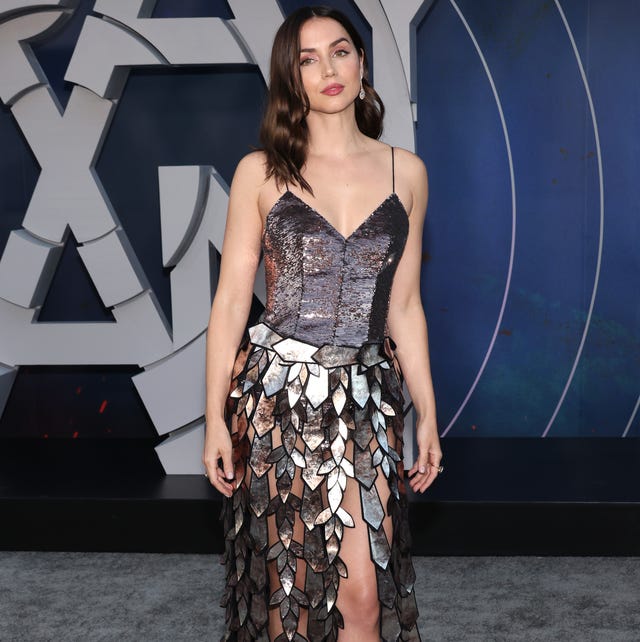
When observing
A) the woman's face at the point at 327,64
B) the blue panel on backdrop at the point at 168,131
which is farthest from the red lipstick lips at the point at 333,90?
the blue panel on backdrop at the point at 168,131

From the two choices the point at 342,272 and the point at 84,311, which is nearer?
the point at 342,272

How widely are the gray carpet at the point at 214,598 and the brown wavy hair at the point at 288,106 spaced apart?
147 centimetres

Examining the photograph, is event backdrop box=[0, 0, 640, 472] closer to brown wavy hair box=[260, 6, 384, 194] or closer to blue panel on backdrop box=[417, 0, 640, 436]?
blue panel on backdrop box=[417, 0, 640, 436]

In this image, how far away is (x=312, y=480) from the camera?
1826 mm

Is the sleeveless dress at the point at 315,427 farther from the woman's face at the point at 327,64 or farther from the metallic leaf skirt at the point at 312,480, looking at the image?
the woman's face at the point at 327,64

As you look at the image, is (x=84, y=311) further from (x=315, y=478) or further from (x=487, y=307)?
(x=315, y=478)

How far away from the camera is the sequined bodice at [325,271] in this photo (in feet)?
6.12

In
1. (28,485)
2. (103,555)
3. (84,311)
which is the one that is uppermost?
(84,311)

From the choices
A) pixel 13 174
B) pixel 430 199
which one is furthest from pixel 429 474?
pixel 13 174

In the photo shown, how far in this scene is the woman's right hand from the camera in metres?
1.89

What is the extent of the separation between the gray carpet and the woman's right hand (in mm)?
949

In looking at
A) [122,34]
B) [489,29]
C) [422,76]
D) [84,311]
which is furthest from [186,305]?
[489,29]

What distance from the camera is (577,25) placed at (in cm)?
378

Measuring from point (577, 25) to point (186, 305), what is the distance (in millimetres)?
1952
